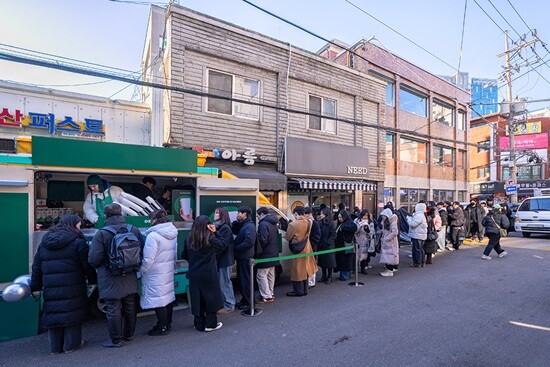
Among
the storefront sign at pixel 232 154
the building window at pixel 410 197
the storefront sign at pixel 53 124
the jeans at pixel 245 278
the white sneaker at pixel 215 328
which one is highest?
the storefront sign at pixel 53 124

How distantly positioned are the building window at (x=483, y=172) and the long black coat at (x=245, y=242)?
132 feet

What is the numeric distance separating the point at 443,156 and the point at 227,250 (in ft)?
67.4

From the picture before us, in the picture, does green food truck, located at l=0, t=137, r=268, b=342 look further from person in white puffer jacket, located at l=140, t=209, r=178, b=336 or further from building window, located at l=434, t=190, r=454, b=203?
building window, located at l=434, t=190, r=454, b=203

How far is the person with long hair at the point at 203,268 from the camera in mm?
4496

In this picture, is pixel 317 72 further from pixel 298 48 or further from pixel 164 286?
pixel 164 286

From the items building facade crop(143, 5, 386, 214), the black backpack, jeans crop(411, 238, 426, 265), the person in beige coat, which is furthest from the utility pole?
the black backpack

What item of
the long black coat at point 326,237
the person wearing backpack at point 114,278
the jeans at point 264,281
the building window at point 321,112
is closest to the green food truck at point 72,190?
the person wearing backpack at point 114,278

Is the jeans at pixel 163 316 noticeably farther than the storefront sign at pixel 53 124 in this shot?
No

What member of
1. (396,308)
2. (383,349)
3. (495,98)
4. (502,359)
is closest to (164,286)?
(383,349)

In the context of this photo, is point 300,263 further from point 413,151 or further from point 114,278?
point 413,151

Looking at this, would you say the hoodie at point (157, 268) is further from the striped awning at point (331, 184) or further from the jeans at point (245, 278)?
the striped awning at point (331, 184)

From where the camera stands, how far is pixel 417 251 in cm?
890

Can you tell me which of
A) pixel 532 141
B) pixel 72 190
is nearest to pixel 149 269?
pixel 72 190

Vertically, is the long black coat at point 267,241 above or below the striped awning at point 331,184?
below
